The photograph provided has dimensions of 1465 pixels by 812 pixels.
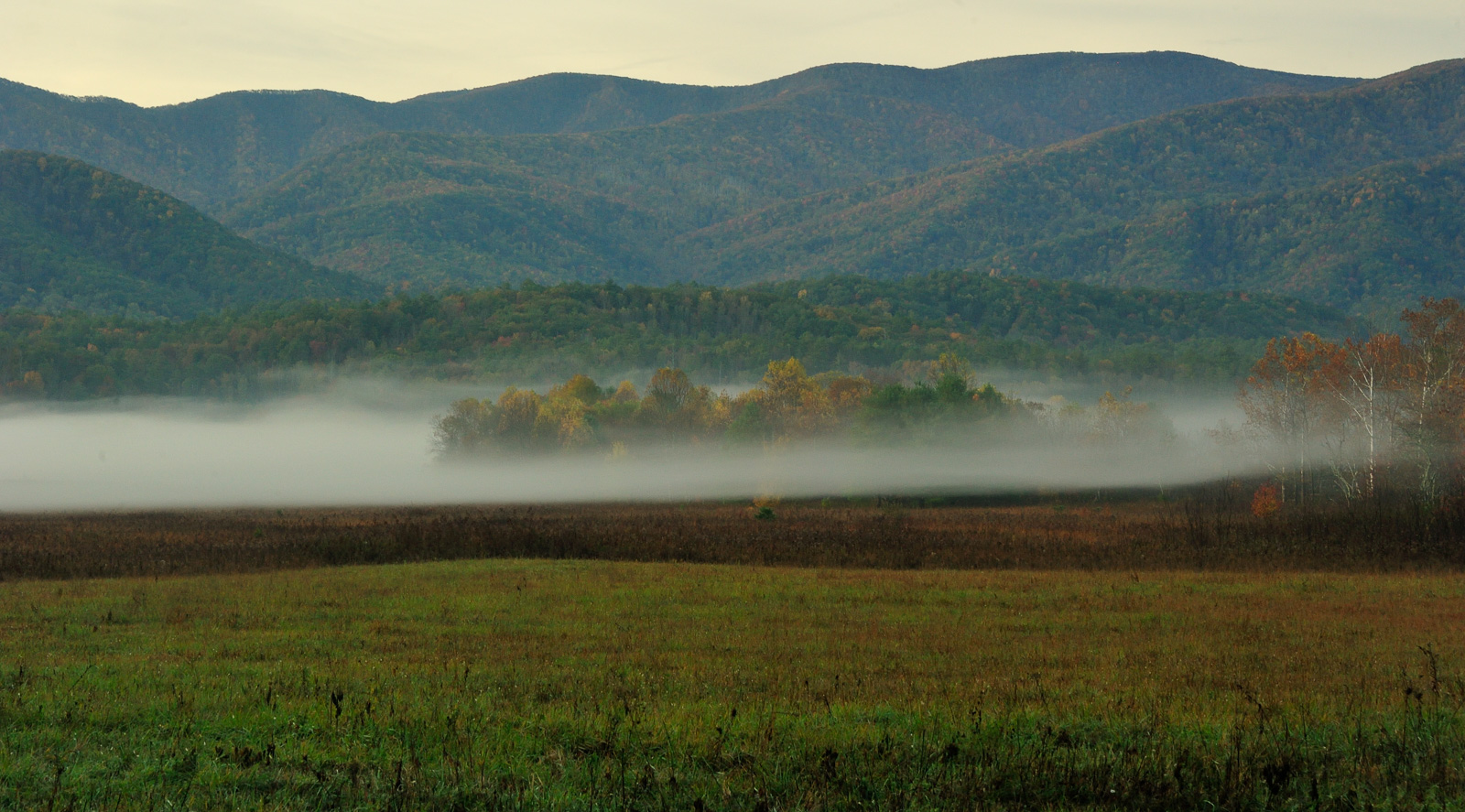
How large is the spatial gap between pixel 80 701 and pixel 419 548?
26.7 m

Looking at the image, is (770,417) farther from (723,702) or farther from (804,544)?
(723,702)

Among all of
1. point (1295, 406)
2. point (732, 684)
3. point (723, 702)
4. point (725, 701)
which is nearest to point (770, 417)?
point (1295, 406)

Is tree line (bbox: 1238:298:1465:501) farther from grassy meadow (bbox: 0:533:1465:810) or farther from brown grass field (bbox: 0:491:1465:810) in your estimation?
grassy meadow (bbox: 0:533:1465:810)

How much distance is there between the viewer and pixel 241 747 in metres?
11.5

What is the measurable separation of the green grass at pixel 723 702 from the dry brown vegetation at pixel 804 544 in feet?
36.2

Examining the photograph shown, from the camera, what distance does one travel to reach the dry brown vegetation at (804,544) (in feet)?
123

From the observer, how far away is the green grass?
10492mm

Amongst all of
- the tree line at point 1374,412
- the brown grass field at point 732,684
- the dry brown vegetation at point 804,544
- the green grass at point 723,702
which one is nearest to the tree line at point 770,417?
the tree line at point 1374,412

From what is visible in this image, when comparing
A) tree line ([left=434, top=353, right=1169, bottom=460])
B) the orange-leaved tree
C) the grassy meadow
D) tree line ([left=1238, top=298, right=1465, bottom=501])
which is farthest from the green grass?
tree line ([left=434, top=353, right=1169, bottom=460])

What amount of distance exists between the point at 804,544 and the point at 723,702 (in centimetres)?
3147

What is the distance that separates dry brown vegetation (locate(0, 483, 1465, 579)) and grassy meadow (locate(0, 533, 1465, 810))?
10635 millimetres

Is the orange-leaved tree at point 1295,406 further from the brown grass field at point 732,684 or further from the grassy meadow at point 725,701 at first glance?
the grassy meadow at point 725,701

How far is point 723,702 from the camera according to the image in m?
14.2

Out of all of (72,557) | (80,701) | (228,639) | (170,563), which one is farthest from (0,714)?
(72,557)
